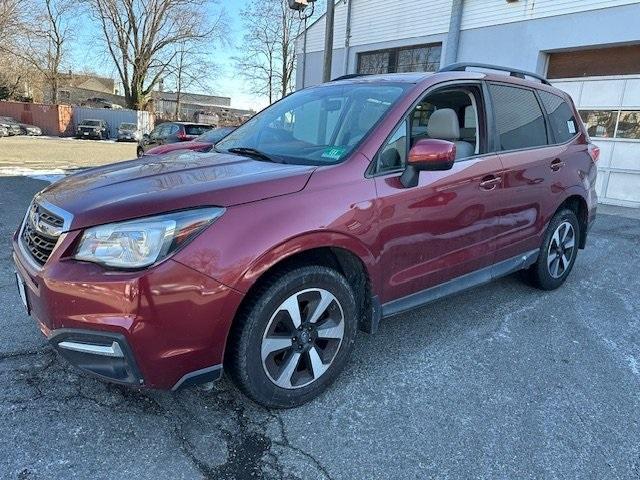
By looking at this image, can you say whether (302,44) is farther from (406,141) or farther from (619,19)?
(406,141)

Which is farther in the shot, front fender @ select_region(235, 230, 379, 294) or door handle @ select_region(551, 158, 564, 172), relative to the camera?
door handle @ select_region(551, 158, 564, 172)

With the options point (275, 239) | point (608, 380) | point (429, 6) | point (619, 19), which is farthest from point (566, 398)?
point (429, 6)

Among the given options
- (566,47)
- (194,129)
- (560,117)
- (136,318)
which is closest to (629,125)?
(566,47)

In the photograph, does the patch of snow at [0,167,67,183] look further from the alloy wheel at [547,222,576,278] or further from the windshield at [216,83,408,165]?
the alloy wheel at [547,222,576,278]

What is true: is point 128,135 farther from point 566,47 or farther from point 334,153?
point 334,153

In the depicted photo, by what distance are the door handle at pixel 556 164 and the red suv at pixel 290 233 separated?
100 mm

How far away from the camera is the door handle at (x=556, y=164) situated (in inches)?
154

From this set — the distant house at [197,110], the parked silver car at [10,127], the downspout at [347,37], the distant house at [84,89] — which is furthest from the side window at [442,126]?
the distant house at [84,89]

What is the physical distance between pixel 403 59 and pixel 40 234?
12714 millimetres

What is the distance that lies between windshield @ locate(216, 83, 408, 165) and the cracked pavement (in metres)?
1.34

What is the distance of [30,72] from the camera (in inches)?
1865

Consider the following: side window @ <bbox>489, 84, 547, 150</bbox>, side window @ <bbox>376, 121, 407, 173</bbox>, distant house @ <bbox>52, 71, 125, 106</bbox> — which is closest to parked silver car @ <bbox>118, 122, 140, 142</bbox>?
distant house @ <bbox>52, 71, 125, 106</bbox>

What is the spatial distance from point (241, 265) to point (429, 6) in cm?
1237

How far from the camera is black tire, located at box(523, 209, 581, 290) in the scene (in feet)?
13.6
